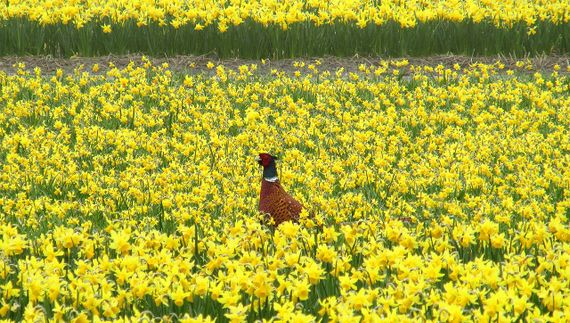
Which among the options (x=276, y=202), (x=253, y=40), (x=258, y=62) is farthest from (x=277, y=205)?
(x=253, y=40)

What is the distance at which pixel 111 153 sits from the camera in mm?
8539

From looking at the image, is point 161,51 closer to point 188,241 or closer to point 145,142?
point 145,142

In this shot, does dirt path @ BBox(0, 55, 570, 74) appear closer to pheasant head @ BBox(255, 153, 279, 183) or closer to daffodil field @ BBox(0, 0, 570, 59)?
daffodil field @ BBox(0, 0, 570, 59)

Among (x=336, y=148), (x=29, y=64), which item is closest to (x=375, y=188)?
(x=336, y=148)

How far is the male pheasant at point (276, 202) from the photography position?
5734mm

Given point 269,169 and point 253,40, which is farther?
point 253,40

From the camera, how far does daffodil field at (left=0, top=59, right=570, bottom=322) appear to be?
3686 millimetres

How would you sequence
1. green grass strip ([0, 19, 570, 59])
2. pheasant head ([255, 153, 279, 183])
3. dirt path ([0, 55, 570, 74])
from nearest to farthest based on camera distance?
1. pheasant head ([255, 153, 279, 183])
2. dirt path ([0, 55, 570, 74])
3. green grass strip ([0, 19, 570, 59])

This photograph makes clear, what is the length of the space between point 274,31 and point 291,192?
614 centimetres

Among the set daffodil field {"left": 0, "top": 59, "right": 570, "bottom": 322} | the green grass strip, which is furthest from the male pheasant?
the green grass strip

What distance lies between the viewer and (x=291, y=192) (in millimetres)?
7219

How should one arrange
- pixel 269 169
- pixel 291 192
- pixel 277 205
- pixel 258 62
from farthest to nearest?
pixel 258 62 → pixel 291 192 → pixel 269 169 → pixel 277 205

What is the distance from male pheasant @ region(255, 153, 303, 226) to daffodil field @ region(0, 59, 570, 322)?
6.7 inches

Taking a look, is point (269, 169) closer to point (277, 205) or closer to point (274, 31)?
point (277, 205)
